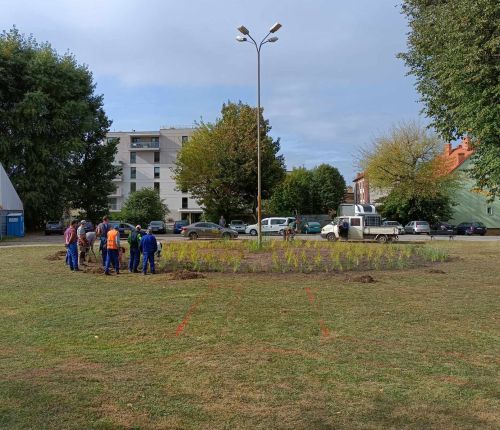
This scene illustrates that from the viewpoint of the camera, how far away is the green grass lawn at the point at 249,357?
4.60 m

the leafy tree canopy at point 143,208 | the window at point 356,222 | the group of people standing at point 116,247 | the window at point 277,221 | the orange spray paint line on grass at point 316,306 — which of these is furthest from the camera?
the leafy tree canopy at point 143,208

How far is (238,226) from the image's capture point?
52.4 meters

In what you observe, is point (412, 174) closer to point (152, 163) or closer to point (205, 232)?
point (205, 232)

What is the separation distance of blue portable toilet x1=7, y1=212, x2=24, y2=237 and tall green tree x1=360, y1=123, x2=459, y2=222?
3774cm

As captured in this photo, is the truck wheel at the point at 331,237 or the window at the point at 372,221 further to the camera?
the window at the point at 372,221

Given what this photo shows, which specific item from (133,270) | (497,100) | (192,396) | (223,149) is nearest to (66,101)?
(223,149)

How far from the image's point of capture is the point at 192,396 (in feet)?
16.6

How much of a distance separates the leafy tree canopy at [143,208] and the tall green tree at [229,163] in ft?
13.7

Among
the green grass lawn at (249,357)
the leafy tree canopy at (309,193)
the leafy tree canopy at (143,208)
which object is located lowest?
the green grass lawn at (249,357)

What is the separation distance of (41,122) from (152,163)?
41.3 meters

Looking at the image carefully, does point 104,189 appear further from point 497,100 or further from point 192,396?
point 192,396

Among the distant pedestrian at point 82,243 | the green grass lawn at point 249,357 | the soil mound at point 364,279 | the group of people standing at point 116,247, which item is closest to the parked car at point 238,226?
the distant pedestrian at point 82,243

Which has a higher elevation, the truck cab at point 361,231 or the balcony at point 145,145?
the balcony at point 145,145

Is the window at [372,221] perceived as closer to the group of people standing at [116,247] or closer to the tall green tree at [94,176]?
the group of people standing at [116,247]
